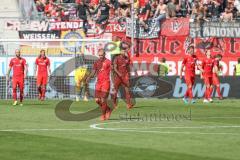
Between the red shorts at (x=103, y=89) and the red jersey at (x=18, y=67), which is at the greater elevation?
the red shorts at (x=103, y=89)

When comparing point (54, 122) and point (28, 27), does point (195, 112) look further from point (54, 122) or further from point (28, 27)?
point (28, 27)

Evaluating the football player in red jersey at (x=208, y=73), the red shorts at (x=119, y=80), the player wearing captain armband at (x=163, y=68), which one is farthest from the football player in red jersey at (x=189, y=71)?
the red shorts at (x=119, y=80)

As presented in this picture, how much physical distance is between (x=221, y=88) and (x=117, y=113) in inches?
433

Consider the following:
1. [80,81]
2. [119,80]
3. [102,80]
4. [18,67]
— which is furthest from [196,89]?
[102,80]

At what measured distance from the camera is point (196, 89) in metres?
37.4

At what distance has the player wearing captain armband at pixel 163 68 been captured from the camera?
3788 centimetres

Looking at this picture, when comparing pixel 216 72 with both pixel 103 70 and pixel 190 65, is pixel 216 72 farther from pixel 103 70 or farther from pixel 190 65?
pixel 103 70

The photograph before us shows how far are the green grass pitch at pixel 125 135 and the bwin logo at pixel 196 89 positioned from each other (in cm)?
744

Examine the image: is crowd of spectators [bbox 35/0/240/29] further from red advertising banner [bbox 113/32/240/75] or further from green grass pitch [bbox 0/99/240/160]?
green grass pitch [bbox 0/99/240/160]

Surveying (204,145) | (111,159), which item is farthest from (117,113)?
(111,159)

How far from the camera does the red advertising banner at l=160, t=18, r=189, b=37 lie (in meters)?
40.3

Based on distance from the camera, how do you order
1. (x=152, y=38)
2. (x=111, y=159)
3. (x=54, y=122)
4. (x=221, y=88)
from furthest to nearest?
(x=152, y=38) < (x=221, y=88) < (x=54, y=122) < (x=111, y=159)

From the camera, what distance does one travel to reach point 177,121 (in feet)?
77.8

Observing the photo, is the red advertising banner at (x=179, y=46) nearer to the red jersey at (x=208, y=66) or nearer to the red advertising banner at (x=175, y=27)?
the red advertising banner at (x=175, y=27)
